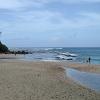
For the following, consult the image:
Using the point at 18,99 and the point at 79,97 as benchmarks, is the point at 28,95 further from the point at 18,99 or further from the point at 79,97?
the point at 79,97

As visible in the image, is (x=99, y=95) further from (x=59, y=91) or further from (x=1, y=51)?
(x=1, y=51)

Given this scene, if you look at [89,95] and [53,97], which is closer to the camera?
[53,97]

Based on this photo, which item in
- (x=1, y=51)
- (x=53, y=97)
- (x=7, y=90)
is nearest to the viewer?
(x=53, y=97)

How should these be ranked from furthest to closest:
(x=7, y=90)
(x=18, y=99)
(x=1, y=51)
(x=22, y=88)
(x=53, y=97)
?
(x=1, y=51)
(x=22, y=88)
(x=7, y=90)
(x=53, y=97)
(x=18, y=99)

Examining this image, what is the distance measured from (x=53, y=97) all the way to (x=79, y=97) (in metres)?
1.78

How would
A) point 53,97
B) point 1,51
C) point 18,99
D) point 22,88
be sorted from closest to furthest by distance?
point 18,99
point 53,97
point 22,88
point 1,51

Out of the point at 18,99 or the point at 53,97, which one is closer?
the point at 18,99

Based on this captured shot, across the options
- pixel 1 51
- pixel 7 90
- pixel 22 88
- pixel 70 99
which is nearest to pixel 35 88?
pixel 22 88

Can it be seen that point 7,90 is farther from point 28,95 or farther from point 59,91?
point 59,91

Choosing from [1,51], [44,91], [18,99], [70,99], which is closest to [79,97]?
[70,99]

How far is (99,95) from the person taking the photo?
21922 mm

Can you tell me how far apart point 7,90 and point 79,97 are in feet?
15.2

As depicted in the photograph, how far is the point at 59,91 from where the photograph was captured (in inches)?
864

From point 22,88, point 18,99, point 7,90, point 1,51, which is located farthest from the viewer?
point 1,51
